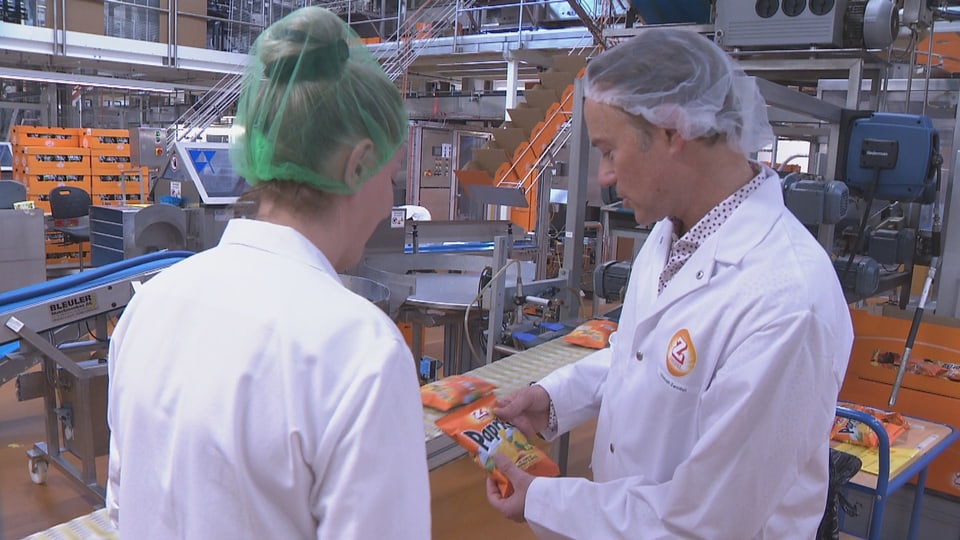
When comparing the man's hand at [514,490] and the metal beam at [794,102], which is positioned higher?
the metal beam at [794,102]

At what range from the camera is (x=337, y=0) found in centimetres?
1262

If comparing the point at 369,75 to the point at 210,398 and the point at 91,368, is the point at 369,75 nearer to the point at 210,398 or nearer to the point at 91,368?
the point at 210,398

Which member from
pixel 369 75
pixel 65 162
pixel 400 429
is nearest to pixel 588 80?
pixel 369 75

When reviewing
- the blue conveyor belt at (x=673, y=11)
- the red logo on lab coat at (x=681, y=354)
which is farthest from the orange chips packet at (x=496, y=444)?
the blue conveyor belt at (x=673, y=11)

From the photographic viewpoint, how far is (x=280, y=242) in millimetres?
828

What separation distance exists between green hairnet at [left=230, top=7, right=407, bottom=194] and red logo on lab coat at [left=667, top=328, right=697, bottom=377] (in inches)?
23.9

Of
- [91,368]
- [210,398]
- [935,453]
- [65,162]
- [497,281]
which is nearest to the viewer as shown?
[210,398]

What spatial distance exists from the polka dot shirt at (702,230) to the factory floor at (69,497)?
6.59 ft

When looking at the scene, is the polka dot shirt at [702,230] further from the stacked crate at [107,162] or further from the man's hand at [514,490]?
the stacked crate at [107,162]

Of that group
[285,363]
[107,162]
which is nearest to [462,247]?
[285,363]

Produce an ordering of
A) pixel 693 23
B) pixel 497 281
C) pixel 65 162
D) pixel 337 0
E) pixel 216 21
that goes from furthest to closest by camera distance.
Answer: pixel 337 0 → pixel 216 21 → pixel 65 162 → pixel 693 23 → pixel 497 281

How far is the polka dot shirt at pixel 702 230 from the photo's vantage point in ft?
4.28

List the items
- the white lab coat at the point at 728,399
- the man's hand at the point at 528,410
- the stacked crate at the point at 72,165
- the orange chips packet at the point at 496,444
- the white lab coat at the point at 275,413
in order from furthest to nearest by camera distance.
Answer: the stacked crate at the point at 72,165
the man's hand at the point at 528,410
the orange chips packet at the point at 496,444
the white lab coat at the point at 728,399
the white lab coat at the point at 275,413

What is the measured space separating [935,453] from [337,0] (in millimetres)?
12083
